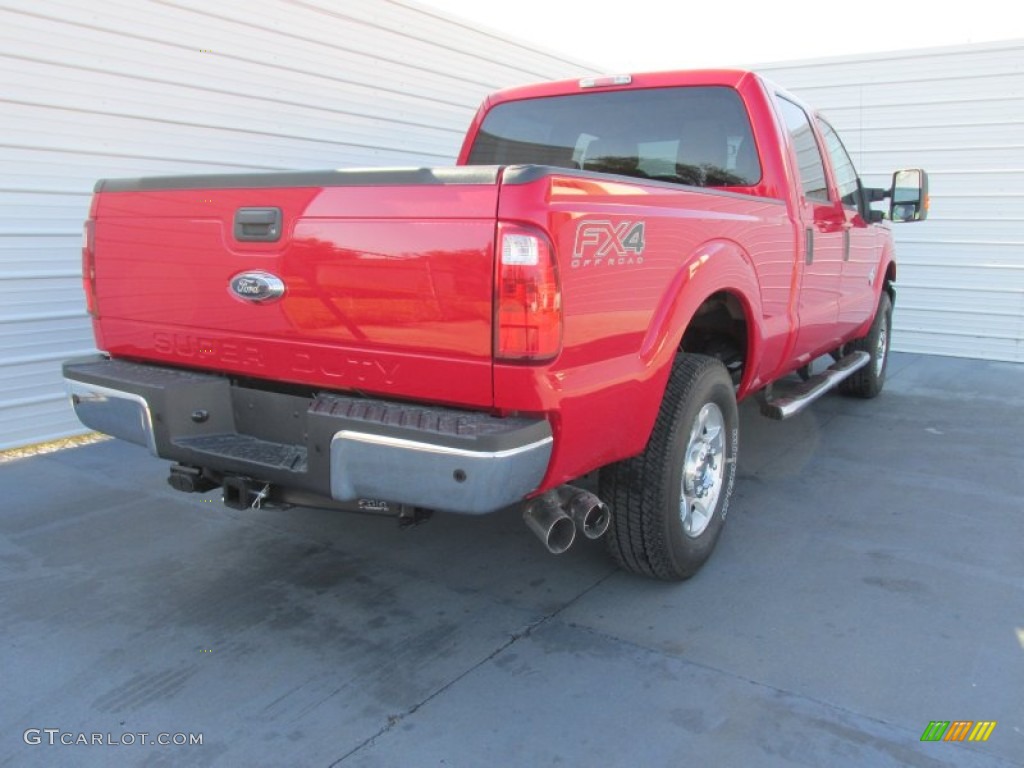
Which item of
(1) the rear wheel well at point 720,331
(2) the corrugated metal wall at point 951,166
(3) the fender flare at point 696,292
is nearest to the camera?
(3) the fender flare at point 696,292

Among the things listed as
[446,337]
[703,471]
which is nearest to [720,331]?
[703,471]

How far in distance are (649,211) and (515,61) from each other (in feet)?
22.1

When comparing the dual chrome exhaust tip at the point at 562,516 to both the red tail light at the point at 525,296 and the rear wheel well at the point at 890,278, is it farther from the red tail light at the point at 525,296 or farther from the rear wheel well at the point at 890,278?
the rear wheel well at the point at 890,278

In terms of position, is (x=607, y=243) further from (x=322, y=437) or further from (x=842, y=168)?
(x=842, y=168)

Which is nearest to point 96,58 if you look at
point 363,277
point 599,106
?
point 599,106

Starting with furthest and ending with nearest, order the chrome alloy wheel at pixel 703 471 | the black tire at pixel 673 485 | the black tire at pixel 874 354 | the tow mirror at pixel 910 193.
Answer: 1. the black tire at pixel 874 354
2. the tow mirror at pixel 910 193
3. the chrome alloy wheel at pixel 703 471
4. the black tire at pixel 673 485

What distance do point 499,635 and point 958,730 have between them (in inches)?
58.4

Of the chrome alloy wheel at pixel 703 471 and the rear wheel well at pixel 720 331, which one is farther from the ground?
the rear wheel well at pixel 720 331

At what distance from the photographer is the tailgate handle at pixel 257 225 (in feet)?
8.67

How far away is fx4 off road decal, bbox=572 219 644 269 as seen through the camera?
2.40 meters

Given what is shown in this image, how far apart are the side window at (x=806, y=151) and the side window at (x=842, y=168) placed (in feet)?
0.96

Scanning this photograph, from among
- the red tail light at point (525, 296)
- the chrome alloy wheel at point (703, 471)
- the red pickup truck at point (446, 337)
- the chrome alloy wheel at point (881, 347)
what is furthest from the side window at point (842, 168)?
the red tail light at point (525, 296)

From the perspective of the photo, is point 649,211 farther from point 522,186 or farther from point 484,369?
point 484,369

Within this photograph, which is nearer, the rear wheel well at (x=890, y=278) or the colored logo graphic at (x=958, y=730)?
the colored logo graphic at (x=958, y=730)
